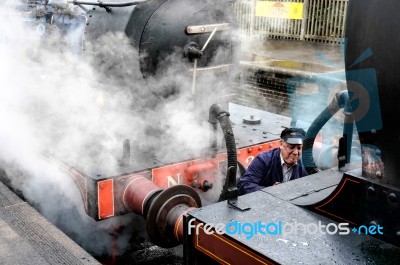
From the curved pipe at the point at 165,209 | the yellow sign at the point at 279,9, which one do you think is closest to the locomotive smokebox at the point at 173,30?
the curved pipe at the point at 165,209

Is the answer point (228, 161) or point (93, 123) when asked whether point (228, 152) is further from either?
point (93, 123)

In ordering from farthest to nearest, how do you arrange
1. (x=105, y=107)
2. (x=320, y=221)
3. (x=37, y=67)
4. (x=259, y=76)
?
1. (x=259, y=76)
2. (x=37, y=67)
3. (x=105, y=107)
4. (x=320, y=221)

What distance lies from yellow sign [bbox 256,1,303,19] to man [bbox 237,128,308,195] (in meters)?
10.2

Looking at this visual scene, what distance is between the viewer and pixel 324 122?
Result: 8.26 feet

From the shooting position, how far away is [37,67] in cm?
449

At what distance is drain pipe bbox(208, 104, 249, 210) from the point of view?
2.11 m

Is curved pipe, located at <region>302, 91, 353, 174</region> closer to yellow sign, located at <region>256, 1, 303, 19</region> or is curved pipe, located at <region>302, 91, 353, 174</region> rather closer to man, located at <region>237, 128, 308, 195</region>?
man, located at <region>237, 128, 308, 195</region>

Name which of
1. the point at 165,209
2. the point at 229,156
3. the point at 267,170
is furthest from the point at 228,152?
the point at 267,170

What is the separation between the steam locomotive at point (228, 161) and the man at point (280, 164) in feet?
0.50

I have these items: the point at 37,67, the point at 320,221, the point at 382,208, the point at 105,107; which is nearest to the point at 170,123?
the point at 105,107

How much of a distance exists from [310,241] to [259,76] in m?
8.09

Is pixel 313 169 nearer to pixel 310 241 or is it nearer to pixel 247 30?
pixel 310 241

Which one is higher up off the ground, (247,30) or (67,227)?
(247,30)

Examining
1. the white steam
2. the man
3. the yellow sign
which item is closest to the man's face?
the man
